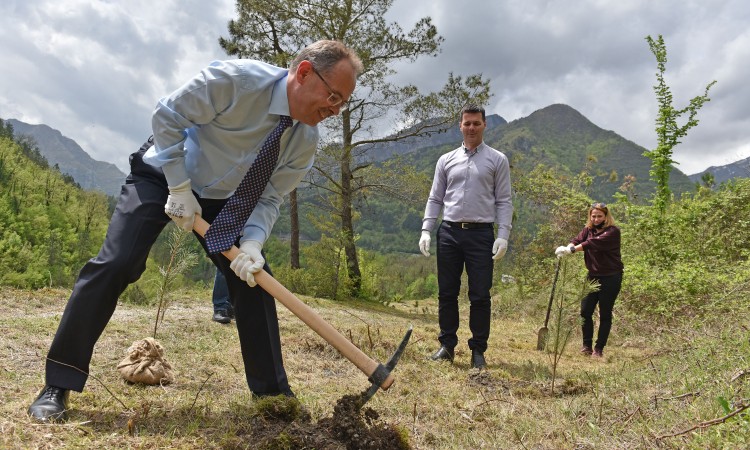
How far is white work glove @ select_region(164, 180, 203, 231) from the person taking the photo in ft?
7.86

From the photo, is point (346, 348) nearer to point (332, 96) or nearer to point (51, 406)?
point (332, 96)

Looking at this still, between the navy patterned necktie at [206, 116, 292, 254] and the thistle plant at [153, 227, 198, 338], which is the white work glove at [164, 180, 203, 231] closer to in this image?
the navy patterned necktie at [206, 116, 292, 254]

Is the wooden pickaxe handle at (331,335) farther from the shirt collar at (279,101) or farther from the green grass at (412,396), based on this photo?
the shirt collar at (279,101)

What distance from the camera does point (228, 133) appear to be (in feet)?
8.33

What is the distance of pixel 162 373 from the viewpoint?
301 centimetres

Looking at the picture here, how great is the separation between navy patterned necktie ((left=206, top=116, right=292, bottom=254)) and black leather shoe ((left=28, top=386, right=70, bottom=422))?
3.06 ft

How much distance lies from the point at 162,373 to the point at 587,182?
1536 cm

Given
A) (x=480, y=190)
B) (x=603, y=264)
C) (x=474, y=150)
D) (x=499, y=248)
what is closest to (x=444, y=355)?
(x=499, y=248)

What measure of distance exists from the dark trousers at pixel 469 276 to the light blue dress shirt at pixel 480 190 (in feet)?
0.45

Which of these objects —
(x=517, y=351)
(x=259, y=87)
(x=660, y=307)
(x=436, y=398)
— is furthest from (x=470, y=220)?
(x=660, y=307)

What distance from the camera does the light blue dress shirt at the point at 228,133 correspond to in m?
2.35

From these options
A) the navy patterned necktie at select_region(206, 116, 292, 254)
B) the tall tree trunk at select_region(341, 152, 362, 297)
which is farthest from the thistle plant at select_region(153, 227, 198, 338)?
the tall tree trunk at select_region(341, 152, 362, 297)

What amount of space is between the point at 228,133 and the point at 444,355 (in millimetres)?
3054

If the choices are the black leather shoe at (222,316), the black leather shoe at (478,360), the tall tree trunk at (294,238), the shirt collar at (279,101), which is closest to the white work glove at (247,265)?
the shirt collar at (279,101)
